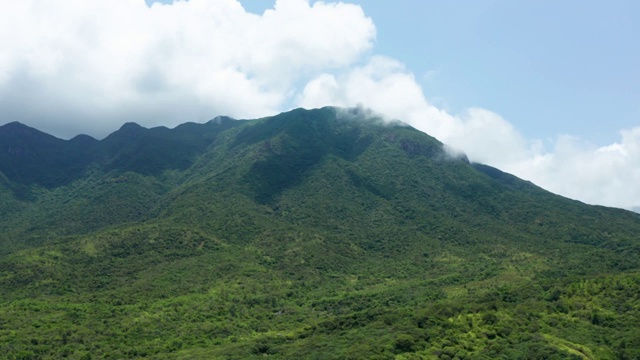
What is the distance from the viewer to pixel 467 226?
195 m

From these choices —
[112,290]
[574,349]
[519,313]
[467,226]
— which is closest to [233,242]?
[112,290]

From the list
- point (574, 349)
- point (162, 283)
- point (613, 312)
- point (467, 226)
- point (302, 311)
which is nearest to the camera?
point (574, 349)

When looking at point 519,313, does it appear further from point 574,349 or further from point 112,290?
point 112,290

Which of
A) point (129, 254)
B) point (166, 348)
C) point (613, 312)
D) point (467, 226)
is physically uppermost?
point (467, 226)

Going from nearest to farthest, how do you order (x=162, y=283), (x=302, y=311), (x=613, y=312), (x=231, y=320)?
(x=613, y=312) < (x=231, y=320) < (x=302, y=311) < (x=162, y=283)

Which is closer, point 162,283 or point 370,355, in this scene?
point 370,355

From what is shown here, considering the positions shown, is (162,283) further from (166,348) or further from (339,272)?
(339,272)

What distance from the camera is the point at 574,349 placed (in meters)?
64.4

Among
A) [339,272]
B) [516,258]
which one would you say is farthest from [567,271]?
[339,272]

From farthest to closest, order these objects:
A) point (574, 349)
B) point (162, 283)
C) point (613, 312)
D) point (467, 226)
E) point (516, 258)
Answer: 1. point (467, 226)
2. point (516, 258)
3. point (162, 283)
4. point (613, 312)
5. point (574, 349)

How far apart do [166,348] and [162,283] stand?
4258 centimetres

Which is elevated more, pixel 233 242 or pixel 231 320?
pixel 233 242

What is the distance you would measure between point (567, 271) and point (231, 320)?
88.7m

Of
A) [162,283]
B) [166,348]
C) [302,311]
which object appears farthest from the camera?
[162,283]
